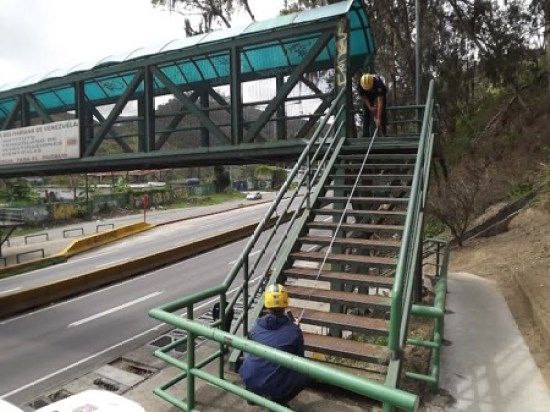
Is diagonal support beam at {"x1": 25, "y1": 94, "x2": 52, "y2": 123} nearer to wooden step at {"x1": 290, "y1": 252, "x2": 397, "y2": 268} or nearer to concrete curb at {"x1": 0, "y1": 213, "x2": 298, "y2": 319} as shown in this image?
concrete curb at {"x1": 0, "y1": 213, "x2": 298, "y2": 319}

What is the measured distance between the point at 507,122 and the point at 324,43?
17330 millimetres

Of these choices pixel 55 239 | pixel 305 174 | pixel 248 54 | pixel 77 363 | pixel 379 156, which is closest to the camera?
pixel 305 174

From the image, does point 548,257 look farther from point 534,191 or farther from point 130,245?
point 130,245

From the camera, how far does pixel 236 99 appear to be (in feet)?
30.7

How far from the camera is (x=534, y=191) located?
15.5m

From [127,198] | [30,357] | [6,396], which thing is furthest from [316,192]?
[127,198]

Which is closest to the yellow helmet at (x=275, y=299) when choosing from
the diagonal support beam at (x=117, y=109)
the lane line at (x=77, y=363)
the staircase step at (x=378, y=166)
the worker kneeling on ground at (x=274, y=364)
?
the worker kneeling on ground at (x=274, y=364)

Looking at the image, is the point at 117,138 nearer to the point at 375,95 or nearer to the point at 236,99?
the point at 236,99

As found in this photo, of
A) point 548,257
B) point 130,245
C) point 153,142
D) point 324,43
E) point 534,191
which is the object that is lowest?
point 130,245

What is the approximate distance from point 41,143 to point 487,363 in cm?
1236

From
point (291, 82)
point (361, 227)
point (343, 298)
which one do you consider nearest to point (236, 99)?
point (291, 82)

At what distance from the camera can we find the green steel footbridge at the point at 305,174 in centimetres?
425

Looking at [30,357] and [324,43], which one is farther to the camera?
[30,357]

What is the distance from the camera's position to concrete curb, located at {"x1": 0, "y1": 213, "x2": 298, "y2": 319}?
451 inches
